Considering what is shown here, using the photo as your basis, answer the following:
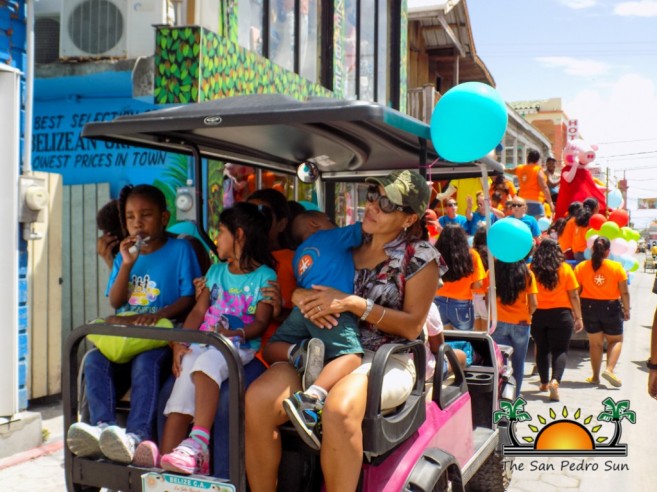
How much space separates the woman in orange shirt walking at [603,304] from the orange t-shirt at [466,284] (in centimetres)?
213

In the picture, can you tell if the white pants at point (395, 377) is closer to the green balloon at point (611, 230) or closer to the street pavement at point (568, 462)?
the street pavement at point (568, 462)

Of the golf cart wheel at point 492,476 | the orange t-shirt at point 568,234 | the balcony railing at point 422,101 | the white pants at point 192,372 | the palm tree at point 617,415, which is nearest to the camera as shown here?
the white pants at point 192,372

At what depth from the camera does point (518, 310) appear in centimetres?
730

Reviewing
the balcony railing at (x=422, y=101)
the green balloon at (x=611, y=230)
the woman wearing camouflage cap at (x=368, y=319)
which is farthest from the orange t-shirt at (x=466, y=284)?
the balcony railing at (x=422, y=101)

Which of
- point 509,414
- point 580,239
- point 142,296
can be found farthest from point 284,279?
point 580,239

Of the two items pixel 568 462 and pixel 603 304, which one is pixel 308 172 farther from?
pixel 603 304

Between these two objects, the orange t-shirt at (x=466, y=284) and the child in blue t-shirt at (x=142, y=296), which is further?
the orange t-shirt at (x=466, y=284)

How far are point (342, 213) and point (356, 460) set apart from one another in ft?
27.3

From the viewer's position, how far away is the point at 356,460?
2799 millimetres

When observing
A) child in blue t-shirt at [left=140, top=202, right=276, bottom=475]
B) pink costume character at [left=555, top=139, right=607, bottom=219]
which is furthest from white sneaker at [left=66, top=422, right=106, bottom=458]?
pink costume character at [left=555, top=139, right=607, bottom=219]

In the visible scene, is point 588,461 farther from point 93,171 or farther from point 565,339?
point 93,171

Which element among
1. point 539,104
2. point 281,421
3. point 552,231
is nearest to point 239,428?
point 281,421

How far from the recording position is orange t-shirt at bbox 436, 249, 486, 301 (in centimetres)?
745

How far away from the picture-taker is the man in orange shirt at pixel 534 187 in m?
13.1
